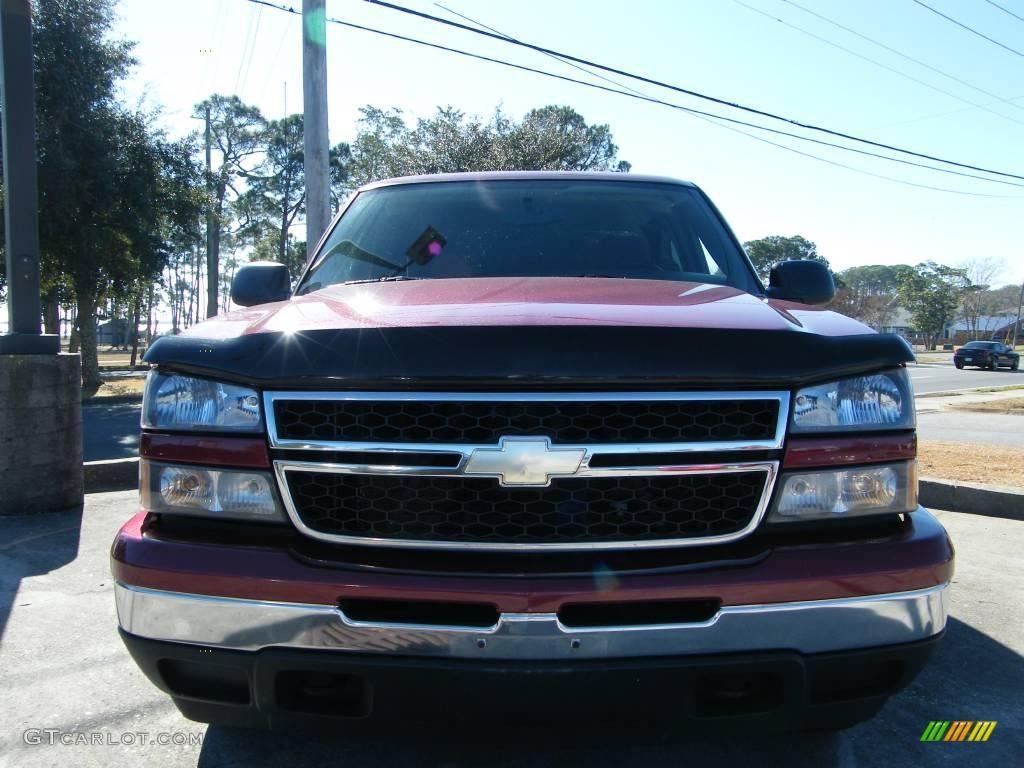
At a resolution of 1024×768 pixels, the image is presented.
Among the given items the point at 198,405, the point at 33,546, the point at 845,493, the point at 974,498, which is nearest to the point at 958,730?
the point at 845,493

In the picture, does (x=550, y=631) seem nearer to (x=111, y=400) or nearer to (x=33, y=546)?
(x=33, y=546)

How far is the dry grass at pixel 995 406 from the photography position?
14508mm

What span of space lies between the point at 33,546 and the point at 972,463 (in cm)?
754

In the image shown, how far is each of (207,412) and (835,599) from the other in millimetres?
1525

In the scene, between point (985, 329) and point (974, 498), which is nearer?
point (974, 498)

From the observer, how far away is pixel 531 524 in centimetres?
175

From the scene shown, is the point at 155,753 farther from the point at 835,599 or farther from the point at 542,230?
the point at 542,230

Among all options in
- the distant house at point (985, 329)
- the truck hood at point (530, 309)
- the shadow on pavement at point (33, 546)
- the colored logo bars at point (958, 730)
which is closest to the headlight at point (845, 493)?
the truck hood at point (530, 309)

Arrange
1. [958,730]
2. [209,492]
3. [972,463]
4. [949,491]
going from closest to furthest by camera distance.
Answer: [209,492], [958,730], [949,491], [972,463]

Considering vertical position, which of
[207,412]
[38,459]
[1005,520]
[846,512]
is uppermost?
[207,412]

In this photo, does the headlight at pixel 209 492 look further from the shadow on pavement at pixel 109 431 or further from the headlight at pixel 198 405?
the shadow on pavement at pixel 109 431

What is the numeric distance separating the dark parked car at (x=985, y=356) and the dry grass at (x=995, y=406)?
968 inches

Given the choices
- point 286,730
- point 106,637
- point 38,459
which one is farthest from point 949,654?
point 38,459

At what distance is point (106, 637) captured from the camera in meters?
3.18
